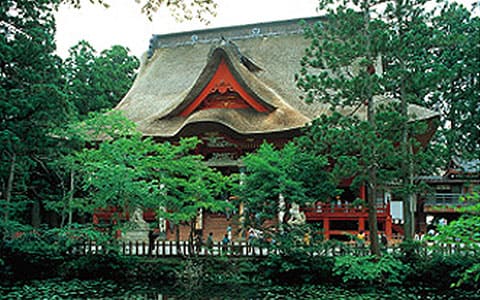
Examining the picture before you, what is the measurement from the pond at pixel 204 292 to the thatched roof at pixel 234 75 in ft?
19.3

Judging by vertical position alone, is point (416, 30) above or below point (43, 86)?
above

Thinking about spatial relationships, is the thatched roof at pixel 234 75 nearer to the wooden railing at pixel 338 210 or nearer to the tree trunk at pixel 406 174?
the tree trunk at pixel 406 174

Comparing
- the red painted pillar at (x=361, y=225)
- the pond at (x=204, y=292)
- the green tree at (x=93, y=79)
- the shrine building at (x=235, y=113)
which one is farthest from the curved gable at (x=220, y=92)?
the green tree at (x=93, y=79)

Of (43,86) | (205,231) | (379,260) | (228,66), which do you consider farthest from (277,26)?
(379,260)

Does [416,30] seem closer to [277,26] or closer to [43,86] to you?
[43,86]

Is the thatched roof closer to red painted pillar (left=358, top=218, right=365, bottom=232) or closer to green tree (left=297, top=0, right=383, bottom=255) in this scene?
green tree (left=297, top=0, right=383, bottom=255)

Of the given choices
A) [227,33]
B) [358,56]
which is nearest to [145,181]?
[358,56]

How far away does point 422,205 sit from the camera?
27.6m

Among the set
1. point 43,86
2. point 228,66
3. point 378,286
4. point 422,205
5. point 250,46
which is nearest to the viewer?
point 378,286

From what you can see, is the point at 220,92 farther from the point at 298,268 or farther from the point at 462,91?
the point at 462,91

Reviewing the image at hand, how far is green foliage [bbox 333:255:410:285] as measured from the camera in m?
12.0

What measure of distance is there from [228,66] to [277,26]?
959 cm

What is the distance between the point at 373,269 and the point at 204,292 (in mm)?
4260

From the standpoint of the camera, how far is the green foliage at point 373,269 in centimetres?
1202
